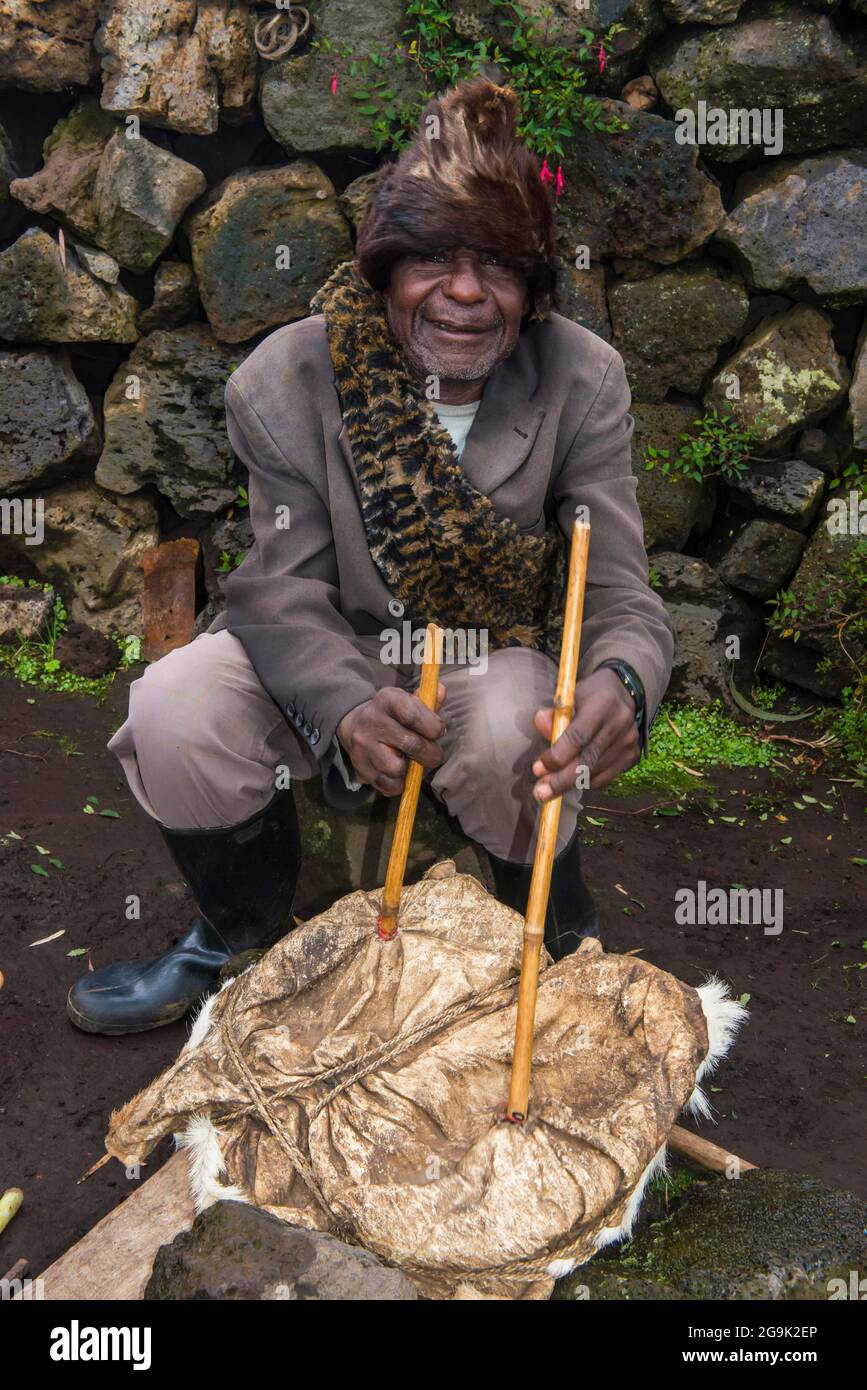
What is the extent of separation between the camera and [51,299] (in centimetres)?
421

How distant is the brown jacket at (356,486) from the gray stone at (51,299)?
5.84 ft

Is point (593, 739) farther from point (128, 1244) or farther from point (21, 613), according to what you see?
point (21, 613)

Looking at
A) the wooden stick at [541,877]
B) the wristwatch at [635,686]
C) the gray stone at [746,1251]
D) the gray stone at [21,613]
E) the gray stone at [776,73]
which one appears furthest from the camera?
the gray stone at [21,613]

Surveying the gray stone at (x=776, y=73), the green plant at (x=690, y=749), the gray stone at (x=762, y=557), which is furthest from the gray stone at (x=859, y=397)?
the green plant at (x=690, y=749)

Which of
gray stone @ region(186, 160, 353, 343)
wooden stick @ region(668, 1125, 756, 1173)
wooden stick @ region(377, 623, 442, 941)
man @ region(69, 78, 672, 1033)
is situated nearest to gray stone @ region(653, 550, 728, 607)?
gray stone @ region(186, 160, 353, 343)

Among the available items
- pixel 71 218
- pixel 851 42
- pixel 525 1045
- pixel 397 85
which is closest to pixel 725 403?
pixel 851 42

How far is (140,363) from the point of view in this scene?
4.38 metres

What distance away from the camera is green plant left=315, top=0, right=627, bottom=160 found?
383 centimetres

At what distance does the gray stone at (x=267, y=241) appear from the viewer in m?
4.10

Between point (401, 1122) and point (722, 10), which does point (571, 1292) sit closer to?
point (401, 1122)

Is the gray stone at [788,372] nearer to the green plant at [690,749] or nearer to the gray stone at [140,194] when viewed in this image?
the green plant at [690,749]

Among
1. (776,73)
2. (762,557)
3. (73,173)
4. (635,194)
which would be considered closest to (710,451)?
(762,557)

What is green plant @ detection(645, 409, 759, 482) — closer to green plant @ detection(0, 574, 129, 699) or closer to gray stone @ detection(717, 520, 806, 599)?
gray stone @ detection(717, 520, 806, 599)

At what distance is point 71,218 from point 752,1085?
359cm
